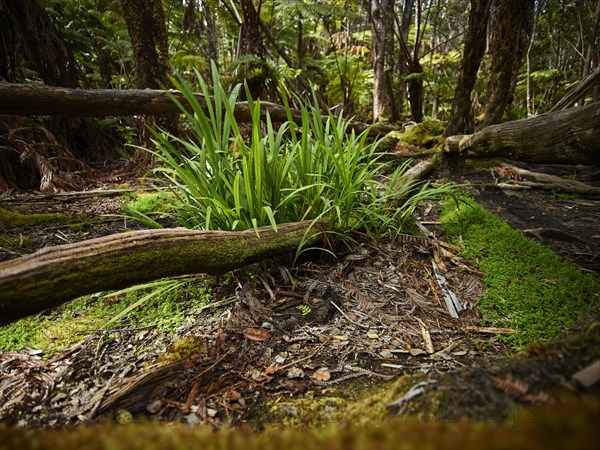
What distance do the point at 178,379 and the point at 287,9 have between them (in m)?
6.92

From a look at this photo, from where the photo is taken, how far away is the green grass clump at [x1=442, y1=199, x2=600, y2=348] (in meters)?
1.23

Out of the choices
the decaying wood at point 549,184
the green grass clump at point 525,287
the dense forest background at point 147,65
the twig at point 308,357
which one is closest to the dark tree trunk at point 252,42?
the dense forest background at point 147,65

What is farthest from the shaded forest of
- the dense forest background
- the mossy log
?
the dense forest background

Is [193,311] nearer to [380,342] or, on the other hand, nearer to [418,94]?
[380,342]

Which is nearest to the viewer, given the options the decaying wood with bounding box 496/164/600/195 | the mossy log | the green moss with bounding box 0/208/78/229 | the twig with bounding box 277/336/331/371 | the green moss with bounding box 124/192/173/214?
the mossy log

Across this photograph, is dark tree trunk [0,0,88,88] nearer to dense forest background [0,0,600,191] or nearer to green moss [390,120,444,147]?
dense forest background [0,0,600,191]

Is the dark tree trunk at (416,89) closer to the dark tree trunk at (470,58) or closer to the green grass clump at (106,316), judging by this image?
the dark tree trunk at (470,58)

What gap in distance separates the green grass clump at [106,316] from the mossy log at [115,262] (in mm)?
317

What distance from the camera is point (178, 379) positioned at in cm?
100

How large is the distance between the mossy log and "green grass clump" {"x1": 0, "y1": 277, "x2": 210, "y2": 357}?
317 millimetres

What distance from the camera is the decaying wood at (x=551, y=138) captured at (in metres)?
1.71

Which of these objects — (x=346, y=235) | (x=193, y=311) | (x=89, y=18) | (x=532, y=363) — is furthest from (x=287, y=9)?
(x=532, y=363)

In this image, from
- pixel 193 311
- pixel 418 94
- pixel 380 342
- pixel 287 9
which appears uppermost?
pixel 287 9

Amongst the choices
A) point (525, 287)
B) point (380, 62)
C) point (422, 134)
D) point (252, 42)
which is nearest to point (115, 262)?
point (525, 287)
